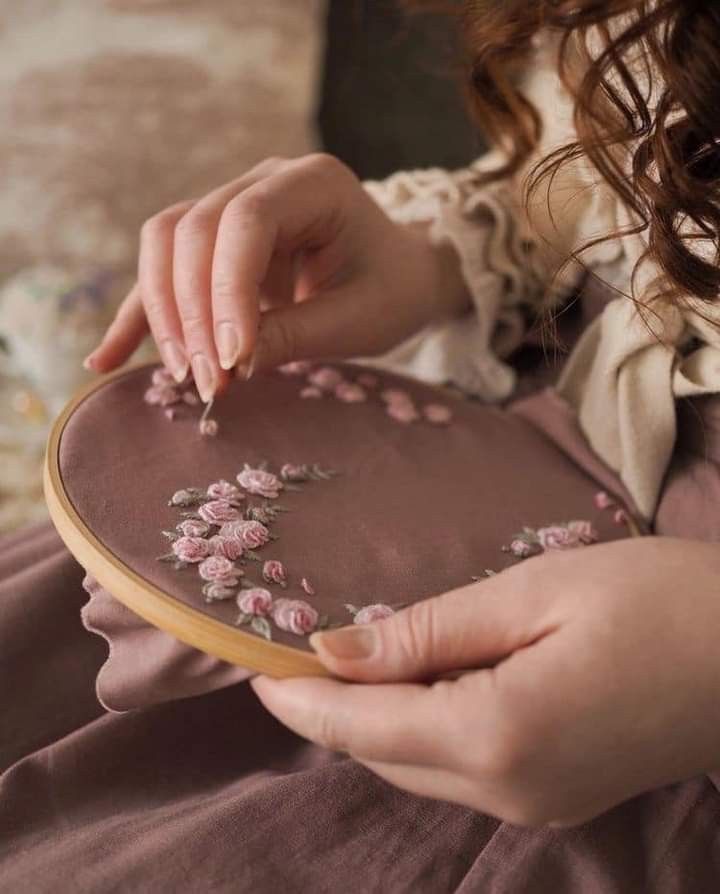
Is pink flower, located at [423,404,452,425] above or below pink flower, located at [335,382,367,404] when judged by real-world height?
below

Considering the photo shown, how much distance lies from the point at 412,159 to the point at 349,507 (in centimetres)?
58

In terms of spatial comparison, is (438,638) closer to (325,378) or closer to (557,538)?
(557,538)

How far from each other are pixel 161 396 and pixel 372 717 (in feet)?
0.81

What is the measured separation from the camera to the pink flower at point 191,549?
43 centimetres

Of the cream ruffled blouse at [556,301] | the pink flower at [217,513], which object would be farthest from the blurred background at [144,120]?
the pink flower at [217,513]

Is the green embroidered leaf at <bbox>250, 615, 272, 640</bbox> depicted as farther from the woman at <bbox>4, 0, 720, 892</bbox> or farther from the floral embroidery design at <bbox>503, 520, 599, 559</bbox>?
the floral embroidery design at <bbox>503, 520, 599, 559</bbox>

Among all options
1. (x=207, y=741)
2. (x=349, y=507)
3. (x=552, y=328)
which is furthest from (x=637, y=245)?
(x=207, y=741)

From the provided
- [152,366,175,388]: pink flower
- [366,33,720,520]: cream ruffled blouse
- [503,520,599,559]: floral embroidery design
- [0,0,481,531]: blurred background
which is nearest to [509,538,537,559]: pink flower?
[503,520,599,559]: floral embroidery design

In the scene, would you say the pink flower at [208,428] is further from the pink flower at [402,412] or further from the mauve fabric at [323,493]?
the pink flower at [402,412]

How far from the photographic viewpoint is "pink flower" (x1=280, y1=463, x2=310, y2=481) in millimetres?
513

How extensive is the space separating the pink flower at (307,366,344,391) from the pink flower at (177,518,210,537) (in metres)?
0.17

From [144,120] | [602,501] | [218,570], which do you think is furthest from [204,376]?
[144,120]

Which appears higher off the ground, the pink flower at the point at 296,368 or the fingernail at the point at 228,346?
the fingernail at the point at 228,346

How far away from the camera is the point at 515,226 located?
Answer: 2.35 ft
